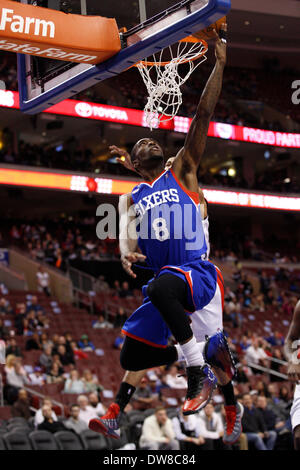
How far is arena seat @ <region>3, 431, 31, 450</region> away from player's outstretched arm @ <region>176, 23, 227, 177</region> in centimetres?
664

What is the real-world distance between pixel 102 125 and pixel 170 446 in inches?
635

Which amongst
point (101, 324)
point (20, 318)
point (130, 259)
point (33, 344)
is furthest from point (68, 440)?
point (101, 324)

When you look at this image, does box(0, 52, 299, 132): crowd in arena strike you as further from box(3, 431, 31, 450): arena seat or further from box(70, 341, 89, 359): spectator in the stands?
box(3, 431, 31, 450): arena seat

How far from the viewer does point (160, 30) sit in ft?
16.2

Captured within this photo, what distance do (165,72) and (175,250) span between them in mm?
1727

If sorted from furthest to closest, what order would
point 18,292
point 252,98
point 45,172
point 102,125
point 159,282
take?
point 252,98
point 102,125
point 45,172
point 18,292
point 159,282

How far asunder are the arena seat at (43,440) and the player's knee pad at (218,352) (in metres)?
6.22

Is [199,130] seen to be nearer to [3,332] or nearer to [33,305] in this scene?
[3,332]

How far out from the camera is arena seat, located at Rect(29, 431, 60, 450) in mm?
10617

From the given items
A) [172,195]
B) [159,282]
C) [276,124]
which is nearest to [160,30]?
[172,195]

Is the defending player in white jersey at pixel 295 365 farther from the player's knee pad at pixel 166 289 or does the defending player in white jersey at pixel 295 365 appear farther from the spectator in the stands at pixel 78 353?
the spectator in the stands at pixel 78 353

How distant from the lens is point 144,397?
1344 centimetres

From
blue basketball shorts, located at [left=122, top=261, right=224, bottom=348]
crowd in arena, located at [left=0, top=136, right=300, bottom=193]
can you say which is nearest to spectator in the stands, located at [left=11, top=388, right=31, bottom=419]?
blue basketball shorts, located at [left=122, top=261, right=224, bottom=348]
